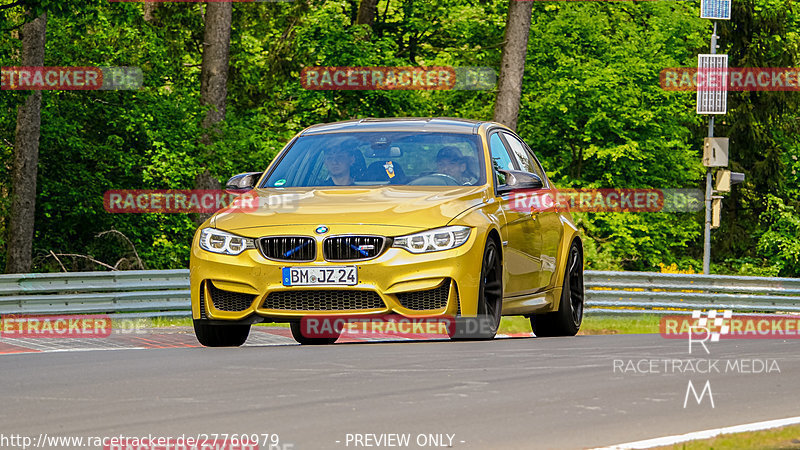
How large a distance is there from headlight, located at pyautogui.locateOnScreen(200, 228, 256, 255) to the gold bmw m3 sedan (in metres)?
0.01

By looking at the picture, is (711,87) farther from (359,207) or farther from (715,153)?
(359,207)

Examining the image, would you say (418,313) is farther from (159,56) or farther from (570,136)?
(570,136)

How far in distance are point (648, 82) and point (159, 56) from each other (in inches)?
781

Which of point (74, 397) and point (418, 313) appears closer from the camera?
point (74, 397)

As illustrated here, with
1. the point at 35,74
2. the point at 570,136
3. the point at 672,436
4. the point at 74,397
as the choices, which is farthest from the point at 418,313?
the point at 570,136

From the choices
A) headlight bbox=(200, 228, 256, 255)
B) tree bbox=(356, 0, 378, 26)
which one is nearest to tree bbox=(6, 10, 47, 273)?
tree bbox=(356, 0, 378, 26)

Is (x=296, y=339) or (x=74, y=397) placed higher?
(x=74, y=397)

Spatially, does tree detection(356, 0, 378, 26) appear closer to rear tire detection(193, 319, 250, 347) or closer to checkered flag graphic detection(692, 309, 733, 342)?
checkered flag graphic detection(692, 309, 733, 342)

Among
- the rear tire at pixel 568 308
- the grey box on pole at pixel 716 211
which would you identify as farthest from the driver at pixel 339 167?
the grey box on pole at pixel 716 211

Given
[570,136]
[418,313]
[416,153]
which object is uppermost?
[416,153]

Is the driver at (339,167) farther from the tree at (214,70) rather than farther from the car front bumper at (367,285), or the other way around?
the tree at (214,70)

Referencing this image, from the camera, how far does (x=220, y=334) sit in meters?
12.4

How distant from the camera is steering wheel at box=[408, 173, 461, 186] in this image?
1245 centimetres

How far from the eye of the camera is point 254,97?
43438 mm
